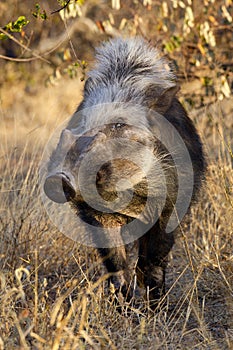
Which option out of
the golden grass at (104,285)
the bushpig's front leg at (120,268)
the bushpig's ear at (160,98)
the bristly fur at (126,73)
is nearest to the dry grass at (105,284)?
the golden grass at (104,285)

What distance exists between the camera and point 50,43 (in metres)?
11.0

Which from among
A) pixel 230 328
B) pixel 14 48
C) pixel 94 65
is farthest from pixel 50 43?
pixel 230 328

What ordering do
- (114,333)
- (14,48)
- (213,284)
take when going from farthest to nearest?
(14,48) < (213,284) < (114,333)

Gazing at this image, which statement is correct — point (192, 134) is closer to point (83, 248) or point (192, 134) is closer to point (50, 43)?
point (83, 248)

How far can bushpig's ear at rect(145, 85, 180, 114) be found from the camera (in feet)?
14.5

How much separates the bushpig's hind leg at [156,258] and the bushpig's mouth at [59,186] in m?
0.95

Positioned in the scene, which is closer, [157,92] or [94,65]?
[157,92]

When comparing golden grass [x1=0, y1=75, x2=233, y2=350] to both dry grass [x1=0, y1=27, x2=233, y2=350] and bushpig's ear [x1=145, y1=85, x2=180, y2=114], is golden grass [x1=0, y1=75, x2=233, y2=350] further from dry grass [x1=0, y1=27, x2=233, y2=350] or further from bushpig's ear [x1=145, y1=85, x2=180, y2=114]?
bushpig's ear [x1=145, y1=85, x2=180, y2=114]

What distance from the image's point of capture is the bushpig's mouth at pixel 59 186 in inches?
142

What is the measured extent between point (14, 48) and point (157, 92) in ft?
24.6

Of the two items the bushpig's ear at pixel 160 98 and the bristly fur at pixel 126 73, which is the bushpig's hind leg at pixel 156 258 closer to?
the bushpig's ear at pixel 160 98

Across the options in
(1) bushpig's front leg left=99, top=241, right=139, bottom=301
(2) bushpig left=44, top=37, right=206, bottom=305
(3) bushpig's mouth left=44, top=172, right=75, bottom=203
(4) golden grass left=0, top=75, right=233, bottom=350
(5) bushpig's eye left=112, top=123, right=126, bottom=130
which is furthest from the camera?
(1) bushpig's front leg left=99, top=241, right=139, bottom=301

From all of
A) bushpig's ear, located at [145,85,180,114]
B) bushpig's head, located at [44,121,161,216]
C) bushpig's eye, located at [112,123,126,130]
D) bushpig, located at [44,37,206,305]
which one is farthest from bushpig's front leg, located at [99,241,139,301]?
bushpig's ear, located at [145,85,180,114]

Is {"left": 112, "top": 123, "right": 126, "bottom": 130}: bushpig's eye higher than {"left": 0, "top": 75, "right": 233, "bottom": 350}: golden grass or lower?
higher
